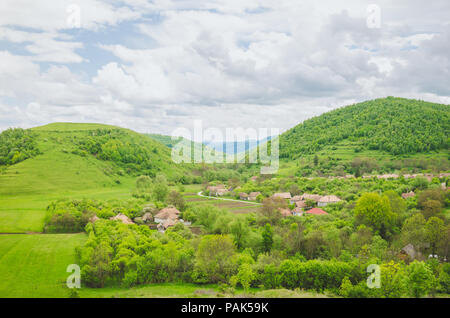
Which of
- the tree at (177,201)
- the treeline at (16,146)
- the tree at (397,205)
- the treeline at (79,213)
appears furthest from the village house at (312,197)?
the treeline at (16,146)

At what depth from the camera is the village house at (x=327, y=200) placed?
6111 cm

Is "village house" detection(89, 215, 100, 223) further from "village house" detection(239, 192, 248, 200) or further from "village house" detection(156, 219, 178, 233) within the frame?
"village house" detection(239, 192, 248, 200)

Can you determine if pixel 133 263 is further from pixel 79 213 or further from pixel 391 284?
pixel 79 213

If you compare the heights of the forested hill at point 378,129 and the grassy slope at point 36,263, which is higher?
the forested hill at point 378,129

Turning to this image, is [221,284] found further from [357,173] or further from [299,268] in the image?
[357,173]

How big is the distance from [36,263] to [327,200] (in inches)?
1962

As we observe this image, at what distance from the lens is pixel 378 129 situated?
130625 mm

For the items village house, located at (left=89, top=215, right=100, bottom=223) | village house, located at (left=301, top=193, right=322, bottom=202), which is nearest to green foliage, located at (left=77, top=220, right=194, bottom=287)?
village house, located at (left=89, top=215, right=100, bottom=223)

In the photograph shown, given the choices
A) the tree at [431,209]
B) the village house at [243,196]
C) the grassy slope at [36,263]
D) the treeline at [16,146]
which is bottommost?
the grassy slope at [36,263]

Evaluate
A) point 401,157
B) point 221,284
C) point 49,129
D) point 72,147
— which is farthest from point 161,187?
point 49,129

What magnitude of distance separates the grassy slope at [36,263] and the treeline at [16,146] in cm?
6830

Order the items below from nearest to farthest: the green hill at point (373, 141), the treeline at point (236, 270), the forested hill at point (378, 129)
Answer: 1. the treeline at point (236, 270)
2. the green hill at point (373, 141)
3. the forested hill at point (378, 129)

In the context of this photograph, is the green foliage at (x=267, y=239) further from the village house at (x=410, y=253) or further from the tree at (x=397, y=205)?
the tree at (x=397, y=205)

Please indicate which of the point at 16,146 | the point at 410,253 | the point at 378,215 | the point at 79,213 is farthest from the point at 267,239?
the point at 16,146
